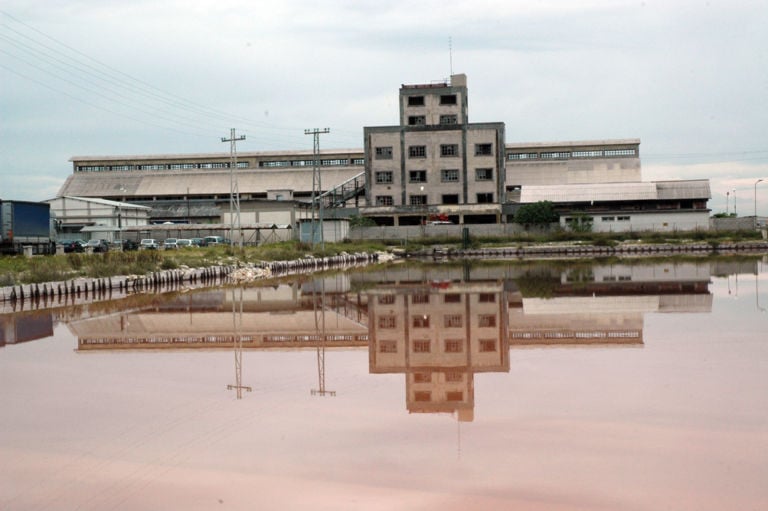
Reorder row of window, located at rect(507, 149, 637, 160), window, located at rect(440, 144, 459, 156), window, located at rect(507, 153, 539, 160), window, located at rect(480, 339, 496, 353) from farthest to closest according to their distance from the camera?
window, located at rect(507, 153, 539, 160) → row of window, located at rect(507, 149, 637, 160) → window, located at rect(440, 144, 459, 156) → window, located at rect(480, 339, 496, 353)

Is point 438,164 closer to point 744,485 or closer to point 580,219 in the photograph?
point 580,219

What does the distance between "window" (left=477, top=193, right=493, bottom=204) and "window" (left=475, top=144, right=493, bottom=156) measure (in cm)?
364

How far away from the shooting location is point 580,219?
74500 mm

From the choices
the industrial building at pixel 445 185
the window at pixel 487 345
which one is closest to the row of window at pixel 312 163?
the industrial building at pixel 445 185

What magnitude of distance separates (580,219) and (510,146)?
2314 cm

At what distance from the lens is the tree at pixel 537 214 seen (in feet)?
243

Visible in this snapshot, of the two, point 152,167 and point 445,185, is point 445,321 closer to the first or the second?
point 445,185

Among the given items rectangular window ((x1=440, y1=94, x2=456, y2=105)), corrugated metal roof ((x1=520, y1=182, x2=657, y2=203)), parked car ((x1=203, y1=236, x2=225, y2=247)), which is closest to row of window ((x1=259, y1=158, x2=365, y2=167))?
rectangular window ((x1=440, y1=94, x2=456, y2=105))

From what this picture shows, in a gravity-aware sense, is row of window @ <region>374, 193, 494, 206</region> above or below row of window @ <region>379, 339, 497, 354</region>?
above

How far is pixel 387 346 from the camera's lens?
46.9ft

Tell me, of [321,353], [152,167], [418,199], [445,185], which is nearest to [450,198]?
[445,185]

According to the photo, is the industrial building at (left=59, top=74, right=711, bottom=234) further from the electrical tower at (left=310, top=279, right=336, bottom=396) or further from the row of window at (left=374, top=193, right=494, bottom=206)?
the electrical tower at (left=310, top=279, right=336, bottom=396)

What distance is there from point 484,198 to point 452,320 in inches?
2422

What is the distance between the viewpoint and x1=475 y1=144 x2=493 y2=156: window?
78.3m
